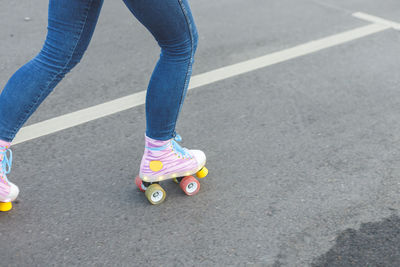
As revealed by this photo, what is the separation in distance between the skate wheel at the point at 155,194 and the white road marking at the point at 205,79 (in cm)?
105

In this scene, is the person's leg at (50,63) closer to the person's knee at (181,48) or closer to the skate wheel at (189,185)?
the person's knee at (181,48)

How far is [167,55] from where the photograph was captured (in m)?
2.64

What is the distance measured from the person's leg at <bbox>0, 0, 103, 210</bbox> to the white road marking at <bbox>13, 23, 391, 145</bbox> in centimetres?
92

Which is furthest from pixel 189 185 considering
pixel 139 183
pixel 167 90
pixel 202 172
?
pixel 167 90

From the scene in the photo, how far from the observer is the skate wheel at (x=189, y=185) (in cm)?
295

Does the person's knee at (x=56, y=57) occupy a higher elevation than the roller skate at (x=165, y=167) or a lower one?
higher

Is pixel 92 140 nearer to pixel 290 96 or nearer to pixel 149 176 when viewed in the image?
pixel 149 176

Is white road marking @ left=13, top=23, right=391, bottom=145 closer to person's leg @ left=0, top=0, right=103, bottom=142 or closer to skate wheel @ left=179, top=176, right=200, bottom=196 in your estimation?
person's leg @ left=0, top=0, right=103, bottom=142

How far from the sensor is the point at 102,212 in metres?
2.83

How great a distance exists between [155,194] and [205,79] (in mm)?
1735

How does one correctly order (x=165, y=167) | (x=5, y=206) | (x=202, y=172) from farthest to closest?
(x=202, y=172) → (x=165, y=167) → (x=5, y=206)

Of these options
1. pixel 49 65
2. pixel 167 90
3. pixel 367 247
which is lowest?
pixel 367 247

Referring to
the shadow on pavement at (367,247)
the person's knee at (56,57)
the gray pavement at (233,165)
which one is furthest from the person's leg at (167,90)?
the shadow on pavement at (367,247)

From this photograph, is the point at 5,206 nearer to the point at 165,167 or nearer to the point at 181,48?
the point at 165,167
